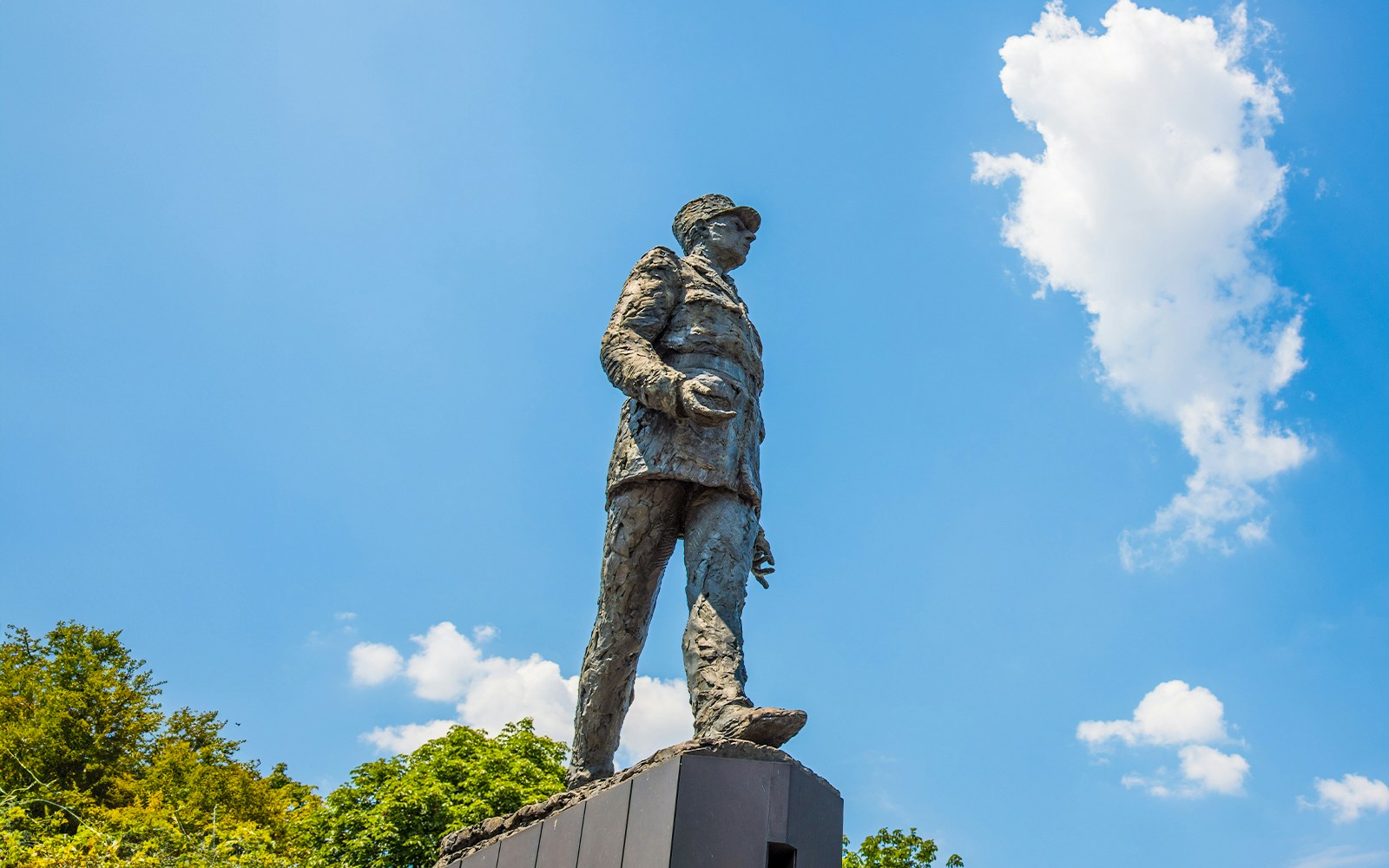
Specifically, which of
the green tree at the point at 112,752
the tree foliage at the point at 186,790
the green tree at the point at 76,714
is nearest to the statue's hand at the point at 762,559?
the tree foliage at the point at 186,790

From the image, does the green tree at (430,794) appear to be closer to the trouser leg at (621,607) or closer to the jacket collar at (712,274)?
the trouser leg at (621,607)

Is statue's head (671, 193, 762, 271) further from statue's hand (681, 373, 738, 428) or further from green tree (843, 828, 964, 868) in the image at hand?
green tree (843, 828, 964, 868)

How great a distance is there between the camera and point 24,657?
2855cm

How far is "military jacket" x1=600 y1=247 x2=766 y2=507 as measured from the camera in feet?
18.6

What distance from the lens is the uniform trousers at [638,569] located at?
5.54 m

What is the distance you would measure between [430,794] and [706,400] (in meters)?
14.6

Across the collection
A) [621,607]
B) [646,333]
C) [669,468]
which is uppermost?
[646,333]

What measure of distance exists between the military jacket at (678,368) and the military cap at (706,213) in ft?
1.30

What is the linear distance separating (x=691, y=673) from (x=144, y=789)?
23.7 m

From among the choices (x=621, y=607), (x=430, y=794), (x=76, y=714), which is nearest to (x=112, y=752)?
(x=76, y=714)

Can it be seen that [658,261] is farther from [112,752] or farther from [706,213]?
[112,752]

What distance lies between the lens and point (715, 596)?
531cm

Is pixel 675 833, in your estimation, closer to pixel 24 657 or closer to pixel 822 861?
pixel 822 861

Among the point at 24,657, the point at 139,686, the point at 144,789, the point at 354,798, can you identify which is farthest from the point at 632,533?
the point at 24,657
